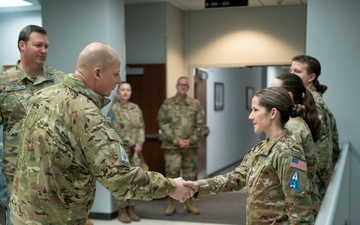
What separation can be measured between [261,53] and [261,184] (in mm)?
5105

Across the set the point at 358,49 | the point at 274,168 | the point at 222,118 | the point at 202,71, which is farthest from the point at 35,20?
the point at 222,118

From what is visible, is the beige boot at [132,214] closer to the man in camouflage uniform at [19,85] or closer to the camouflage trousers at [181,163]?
the camouflage trousers at [181,163]

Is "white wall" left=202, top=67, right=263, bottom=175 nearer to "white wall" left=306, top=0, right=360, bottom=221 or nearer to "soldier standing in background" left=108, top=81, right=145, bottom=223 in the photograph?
"soldier standing in background" left=108, top=81, right=145, bottom=223

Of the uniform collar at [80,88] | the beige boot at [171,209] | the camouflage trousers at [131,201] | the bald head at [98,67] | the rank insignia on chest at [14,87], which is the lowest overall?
the beige boot at [171,209]

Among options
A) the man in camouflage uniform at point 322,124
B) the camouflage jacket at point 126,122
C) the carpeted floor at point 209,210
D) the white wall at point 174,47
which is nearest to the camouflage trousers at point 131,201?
the camouflage jacket at point 126,122

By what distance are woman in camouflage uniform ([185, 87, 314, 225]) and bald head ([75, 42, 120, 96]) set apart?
0.74 meters

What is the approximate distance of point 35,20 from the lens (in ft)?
17.0

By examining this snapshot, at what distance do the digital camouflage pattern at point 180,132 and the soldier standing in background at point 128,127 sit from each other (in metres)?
0.46

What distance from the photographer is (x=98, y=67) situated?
6.46ft

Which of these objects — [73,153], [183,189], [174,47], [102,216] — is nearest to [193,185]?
[183,189]

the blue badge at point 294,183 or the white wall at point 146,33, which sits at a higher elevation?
the white wall at point 146,33

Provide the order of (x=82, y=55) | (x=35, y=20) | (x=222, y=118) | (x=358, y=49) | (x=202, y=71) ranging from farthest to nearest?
(x=222, y=118), (x=202, y=71), (x=35, y=20), (x=358, y=49), (x=82, y=55)

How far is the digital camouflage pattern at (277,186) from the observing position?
1876 millimetres

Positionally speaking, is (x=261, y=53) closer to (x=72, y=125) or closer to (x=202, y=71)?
(x=202, y=71)
